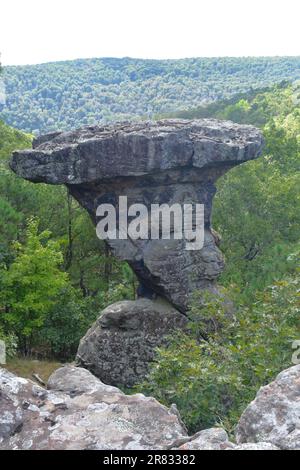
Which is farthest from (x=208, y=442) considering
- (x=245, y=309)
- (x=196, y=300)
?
(x=196, y=300)

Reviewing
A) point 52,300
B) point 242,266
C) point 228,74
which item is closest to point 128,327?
point 52,300

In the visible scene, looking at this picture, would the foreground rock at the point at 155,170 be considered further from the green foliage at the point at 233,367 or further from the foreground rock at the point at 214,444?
the foreground rock at the point at 214,444

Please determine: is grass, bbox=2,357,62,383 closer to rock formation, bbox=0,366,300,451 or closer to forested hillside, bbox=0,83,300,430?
forested hillside, bbox=0,83,300,430

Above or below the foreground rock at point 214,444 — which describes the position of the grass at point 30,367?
below

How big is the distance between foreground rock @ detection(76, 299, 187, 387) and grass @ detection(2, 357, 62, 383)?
1.32 meters

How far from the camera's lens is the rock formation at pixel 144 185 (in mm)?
14523

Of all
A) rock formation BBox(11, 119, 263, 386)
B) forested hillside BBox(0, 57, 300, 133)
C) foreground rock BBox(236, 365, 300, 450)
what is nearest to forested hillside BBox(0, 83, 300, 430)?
rock formation BBox(11, 119, 263, 386)

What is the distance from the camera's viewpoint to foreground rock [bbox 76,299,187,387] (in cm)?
1591

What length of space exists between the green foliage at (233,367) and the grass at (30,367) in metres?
7.60

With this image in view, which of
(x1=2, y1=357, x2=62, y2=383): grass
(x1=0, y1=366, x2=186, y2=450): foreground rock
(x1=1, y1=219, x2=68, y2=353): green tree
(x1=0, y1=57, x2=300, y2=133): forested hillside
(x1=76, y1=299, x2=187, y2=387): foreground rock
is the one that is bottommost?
(x1=2, y1=357, x2=62, y2=383): grass

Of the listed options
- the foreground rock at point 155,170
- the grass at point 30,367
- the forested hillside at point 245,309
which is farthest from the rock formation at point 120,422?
the grass at point 30,367

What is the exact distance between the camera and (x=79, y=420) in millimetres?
4504

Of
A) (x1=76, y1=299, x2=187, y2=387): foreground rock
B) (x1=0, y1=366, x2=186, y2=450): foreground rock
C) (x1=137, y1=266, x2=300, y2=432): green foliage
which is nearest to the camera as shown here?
(x1=0, y1=366, x2=186, y2=450): foreground rock

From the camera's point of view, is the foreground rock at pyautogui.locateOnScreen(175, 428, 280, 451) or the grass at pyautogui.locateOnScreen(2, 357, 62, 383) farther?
the grass at pyautogui.locateOnScreen(2, 357, 62, 383)
